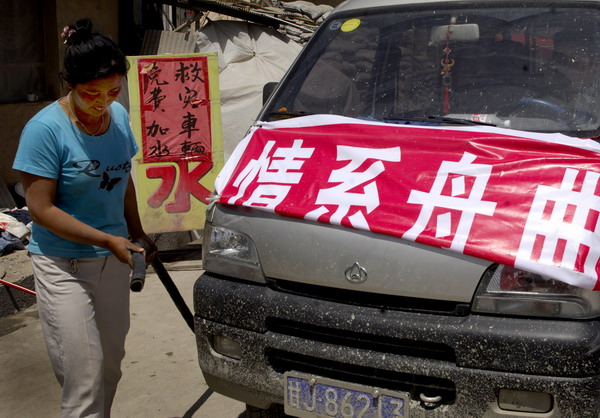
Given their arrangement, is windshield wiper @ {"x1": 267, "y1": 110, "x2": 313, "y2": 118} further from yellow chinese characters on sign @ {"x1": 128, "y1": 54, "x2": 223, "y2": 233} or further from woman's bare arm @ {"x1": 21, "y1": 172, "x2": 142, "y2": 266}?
yellow chinese characters on sign @ {"x1": 128, "y1": 54, "x2": 223, "y2": 233}

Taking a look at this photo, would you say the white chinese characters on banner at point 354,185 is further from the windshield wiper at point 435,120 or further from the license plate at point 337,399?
the license plate at point 337,399

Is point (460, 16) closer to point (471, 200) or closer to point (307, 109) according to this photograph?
point (307, 109)

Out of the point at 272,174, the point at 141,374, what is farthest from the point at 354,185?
the point at 141,374

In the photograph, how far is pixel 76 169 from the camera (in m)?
2.85

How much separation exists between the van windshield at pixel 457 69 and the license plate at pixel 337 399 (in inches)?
46.7

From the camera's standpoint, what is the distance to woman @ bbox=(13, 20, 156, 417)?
276 centimetres

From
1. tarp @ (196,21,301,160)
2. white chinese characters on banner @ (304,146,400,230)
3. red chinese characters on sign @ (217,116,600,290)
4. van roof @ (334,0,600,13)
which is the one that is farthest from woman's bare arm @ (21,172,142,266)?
tarp @ (196,21,301,160)

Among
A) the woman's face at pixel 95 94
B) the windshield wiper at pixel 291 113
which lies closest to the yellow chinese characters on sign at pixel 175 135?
the windshield wiper at pixel 291 113

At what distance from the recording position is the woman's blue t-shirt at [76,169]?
8.99 ft

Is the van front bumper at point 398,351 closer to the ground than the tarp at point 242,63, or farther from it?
closer to the ground

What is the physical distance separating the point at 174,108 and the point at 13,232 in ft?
5.52

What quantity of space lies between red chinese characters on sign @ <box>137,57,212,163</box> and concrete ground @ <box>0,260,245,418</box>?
1528mm

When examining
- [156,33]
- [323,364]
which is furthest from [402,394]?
[156,33]

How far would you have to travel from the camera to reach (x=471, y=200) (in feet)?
9.00
